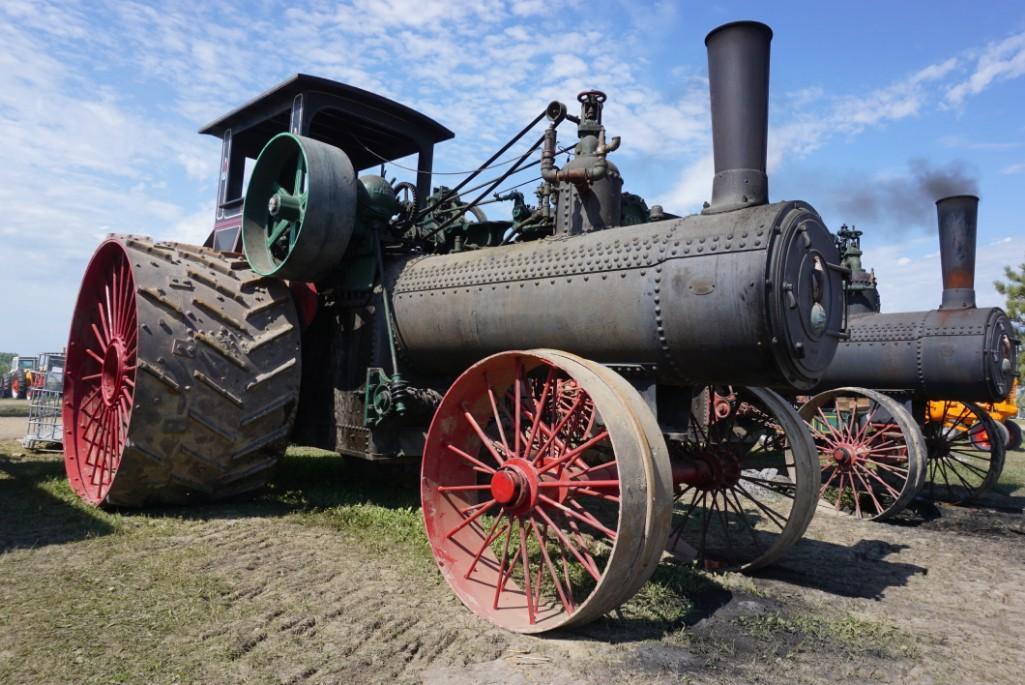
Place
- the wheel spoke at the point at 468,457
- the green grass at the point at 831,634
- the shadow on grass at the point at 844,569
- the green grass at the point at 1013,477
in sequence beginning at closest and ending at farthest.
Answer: the green grass at the point at 831,634 → the wheel spoke at the point at 468,457 → the shadow on grass at the point at 844,569 → the green grass at the point at 1013,477

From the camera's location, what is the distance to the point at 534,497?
11.2ft

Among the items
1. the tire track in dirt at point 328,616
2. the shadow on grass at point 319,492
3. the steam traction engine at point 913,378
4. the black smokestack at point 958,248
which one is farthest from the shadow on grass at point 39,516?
the black smokestack at point 958,248

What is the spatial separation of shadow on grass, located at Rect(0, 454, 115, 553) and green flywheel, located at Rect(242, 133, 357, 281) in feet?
6.37

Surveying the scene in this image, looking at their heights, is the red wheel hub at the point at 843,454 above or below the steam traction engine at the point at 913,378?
below

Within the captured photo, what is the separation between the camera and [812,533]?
613 centimetres

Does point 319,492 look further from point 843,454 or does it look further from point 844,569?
point 843,454

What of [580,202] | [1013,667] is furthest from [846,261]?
[1013,667]

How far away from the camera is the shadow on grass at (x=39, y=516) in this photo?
13.8ft

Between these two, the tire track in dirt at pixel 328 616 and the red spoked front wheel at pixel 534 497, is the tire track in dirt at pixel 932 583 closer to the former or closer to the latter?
the red spoked front wheel at pixel 534 497

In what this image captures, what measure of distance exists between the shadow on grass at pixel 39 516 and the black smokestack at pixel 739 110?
13.0 ft

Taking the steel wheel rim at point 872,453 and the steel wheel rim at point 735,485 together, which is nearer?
the steel wheel rim at point 735,485

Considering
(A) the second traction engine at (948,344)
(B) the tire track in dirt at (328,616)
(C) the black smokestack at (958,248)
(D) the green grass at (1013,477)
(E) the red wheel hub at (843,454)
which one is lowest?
(B) the tire track in dirt at (328,616)

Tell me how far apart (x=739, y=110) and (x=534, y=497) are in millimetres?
2140

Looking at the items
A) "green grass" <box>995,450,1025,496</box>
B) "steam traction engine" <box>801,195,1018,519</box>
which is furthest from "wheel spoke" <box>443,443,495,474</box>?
"green grass" <box>995,450,1025,496</box>
